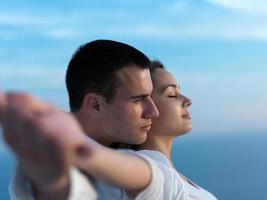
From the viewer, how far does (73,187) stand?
609mm

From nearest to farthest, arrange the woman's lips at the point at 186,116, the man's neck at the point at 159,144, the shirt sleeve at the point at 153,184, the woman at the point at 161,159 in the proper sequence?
the woman at the point at 161,159 < the shirt sleeve at the point at 153,184 < the man's neck at the point at 159,144 < the woman's lips at the point at 186,116

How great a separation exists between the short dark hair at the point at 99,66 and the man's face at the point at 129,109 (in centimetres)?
2

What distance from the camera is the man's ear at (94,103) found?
1.21 meters

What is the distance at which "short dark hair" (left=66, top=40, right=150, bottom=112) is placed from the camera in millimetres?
1220

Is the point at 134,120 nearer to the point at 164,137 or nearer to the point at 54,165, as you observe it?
the point at 164,137

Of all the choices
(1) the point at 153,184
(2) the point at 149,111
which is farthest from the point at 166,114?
(1) the point at 153,184

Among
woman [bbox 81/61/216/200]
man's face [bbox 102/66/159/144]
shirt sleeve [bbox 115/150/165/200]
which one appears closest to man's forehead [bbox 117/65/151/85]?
man's face [bbox 102/66/159/144]

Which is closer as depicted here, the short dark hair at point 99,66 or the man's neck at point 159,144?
the short dark hair at point 99,66

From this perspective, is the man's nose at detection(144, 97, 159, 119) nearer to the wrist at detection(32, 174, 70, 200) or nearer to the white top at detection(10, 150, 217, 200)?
the white top at detection(10, 150, 217, 200)

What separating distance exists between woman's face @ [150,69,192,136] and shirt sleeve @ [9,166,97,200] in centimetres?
85

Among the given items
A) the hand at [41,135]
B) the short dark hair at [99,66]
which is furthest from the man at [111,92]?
the hand at [41,135]

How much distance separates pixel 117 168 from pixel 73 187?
5.0 inches

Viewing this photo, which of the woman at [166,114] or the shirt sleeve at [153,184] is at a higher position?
the shirt sleeve at [153,184]

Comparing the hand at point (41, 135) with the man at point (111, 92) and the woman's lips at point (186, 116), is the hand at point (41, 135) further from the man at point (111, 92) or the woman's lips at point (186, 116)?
the woman's lips at point (186, 116)
